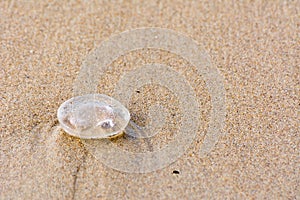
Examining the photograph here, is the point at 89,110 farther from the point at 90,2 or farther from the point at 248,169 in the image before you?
the point at 90,2

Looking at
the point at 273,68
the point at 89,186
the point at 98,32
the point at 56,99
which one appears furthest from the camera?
the point at 98,32

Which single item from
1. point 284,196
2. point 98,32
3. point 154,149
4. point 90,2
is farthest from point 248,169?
point 90,2

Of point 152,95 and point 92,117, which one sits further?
point 152,95
